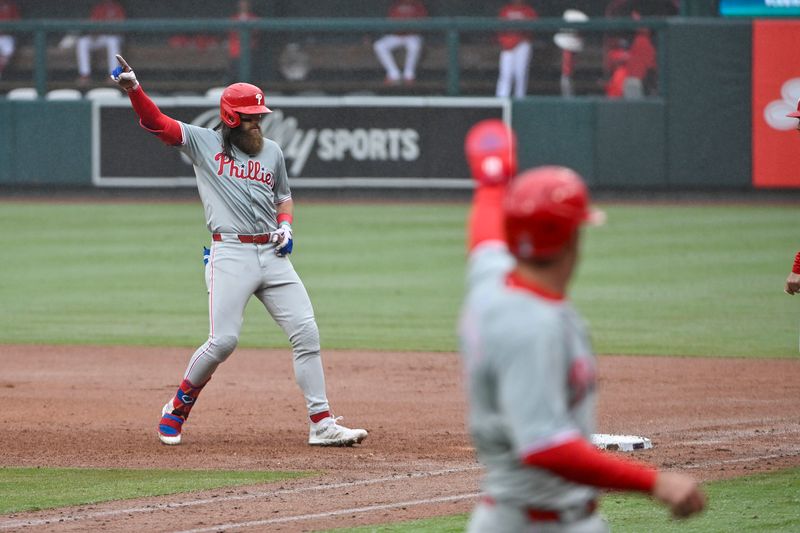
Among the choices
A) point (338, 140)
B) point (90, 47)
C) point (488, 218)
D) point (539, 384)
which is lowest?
point (338, 140)

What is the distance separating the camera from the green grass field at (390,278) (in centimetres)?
1216

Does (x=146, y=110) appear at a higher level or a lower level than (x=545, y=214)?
lower

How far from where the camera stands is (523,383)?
304cm

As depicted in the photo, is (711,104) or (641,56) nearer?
(711,104)

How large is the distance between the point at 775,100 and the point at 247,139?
15.6 m

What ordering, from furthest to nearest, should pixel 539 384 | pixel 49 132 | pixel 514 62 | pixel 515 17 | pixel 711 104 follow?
pixel 515 17 → pixel 49 132 → pixel 514 62 → pixel 711 104 → pixel 539 384

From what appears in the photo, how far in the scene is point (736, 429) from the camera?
8055mm

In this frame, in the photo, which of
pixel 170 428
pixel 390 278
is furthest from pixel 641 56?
pixel 170 428

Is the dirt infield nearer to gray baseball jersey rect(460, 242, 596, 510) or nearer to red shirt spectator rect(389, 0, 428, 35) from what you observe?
gray baseball jersey rect(460, 242, 596, 510)

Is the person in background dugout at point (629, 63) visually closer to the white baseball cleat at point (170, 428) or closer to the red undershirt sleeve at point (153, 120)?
the red undershirt sleeve at point (153, 120)

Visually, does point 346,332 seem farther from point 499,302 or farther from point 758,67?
point 758,67

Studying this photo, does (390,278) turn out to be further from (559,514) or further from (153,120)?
(559,514)

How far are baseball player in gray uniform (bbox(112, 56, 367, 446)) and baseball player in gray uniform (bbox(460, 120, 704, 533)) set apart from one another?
168 inches

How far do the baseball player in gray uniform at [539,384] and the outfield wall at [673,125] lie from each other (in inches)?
749
